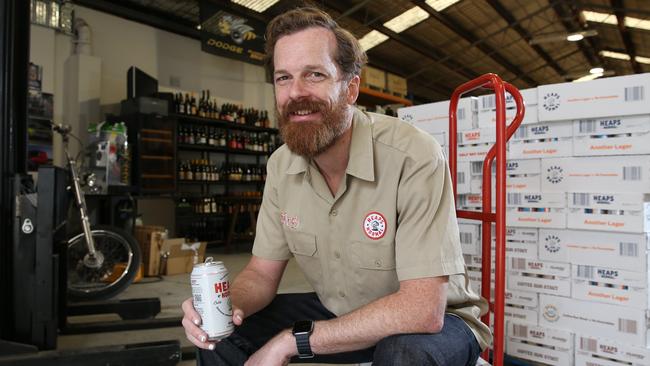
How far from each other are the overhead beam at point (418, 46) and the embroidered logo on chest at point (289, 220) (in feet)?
22.4

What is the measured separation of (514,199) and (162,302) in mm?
2884

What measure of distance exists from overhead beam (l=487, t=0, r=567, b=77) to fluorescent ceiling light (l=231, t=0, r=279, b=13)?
14.4 ft

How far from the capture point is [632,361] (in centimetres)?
186

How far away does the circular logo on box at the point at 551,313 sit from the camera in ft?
6.84

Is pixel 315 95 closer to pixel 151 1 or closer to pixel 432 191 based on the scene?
pixel 432 191

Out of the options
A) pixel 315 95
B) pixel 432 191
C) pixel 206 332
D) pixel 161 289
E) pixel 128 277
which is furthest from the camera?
pixel 161 289

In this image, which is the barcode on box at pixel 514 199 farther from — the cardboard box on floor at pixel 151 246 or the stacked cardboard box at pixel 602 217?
the cardboard box on floor at pixel 151 246

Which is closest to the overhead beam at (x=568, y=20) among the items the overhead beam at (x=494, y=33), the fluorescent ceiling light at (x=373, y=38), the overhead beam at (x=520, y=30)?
the overhead beam at (x=494, y=33)

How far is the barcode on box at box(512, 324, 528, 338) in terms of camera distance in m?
2.16

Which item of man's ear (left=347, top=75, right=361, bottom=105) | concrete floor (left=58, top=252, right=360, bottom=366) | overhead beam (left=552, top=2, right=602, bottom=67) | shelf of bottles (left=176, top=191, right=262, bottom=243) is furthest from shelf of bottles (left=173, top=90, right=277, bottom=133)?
overhead beam (left=552, top=2, right=602, bottom=67)

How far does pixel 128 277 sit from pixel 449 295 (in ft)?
10.2

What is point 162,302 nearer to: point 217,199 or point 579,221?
point 579,221

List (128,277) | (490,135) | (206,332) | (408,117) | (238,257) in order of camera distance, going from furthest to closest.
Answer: (238,257)
(128,277)
(408,117)
(490,135)
(206,332)

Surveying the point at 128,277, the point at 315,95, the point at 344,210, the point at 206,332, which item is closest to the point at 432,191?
the point at 344,210
